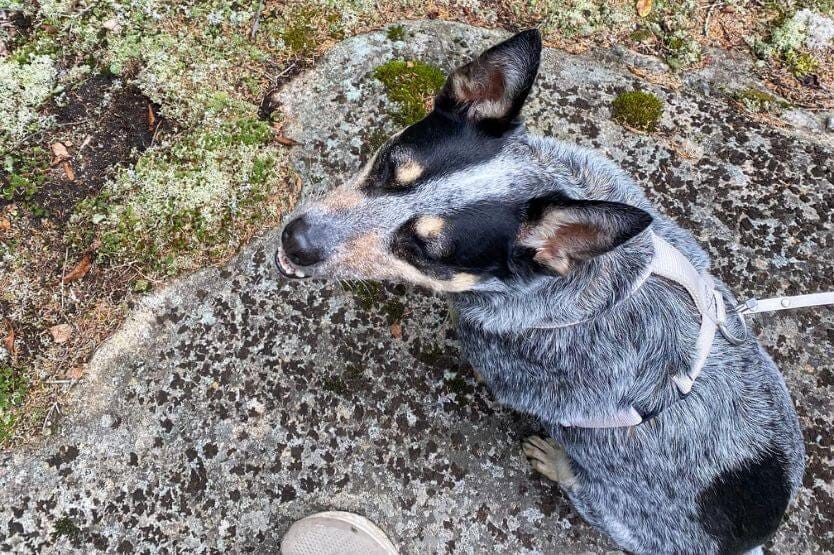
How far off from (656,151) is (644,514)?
2.49m

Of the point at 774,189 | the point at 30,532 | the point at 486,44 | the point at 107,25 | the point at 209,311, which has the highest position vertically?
the point at 107,25

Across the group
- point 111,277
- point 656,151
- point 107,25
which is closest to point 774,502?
point 656,151

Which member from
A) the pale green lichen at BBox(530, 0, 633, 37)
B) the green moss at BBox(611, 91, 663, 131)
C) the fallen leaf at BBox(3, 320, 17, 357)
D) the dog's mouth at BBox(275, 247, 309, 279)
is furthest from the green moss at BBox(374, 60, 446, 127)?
the fallen leaf at BBox(3, 320, 17, 357)

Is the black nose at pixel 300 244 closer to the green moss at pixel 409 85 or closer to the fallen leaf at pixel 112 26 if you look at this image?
the green moss at pixel 409 85

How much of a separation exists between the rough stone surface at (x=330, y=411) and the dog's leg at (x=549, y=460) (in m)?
0.09

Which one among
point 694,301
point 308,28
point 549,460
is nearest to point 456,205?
point 694,301

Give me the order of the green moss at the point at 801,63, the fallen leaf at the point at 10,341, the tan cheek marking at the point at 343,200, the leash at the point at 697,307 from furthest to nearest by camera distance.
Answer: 1. the green moss at the point at 801,63
2. the fallen leaf at the point at 10,341
3. the tan cheek marking at the point at 343,200
4. the leash at the point at 697,307

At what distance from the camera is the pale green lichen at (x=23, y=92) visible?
12.3ft

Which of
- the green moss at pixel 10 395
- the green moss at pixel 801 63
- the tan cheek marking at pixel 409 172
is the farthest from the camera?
the green moss at pixel 801 63

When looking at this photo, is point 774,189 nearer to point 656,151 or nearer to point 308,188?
point 656,151

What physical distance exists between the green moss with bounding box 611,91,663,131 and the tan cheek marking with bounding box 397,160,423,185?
2111 millimetres

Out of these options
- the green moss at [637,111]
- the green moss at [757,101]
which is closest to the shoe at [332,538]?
the green moss at [637,111]

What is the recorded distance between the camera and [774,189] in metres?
3.93

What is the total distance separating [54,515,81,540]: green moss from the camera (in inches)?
126
